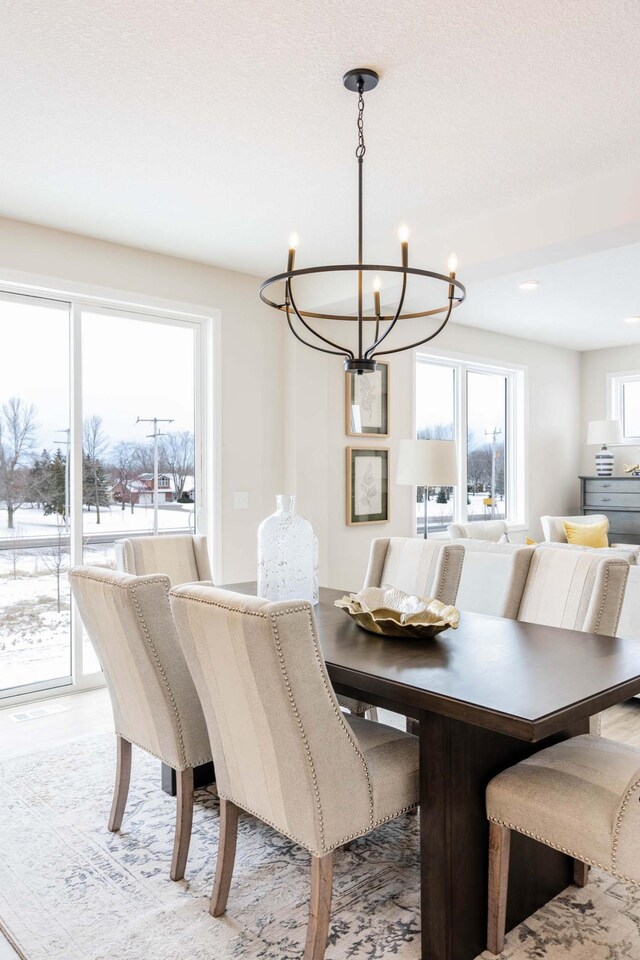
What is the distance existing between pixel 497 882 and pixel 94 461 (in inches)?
123

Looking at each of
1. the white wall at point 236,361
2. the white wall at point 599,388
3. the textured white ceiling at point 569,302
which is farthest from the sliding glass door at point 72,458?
the white wall at point 599,388

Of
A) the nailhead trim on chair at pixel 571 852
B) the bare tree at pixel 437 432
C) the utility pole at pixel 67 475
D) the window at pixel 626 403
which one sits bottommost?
the nailhead trim on chair at pixel 571 852

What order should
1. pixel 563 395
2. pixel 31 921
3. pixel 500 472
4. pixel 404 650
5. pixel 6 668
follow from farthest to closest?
pixel 563 395, pixel 500 472, pixel 6 668, pixel 404 650, pixel 31 921

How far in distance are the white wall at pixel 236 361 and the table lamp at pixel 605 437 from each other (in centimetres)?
357

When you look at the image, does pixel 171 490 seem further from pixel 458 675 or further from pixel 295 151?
pixel 458 675

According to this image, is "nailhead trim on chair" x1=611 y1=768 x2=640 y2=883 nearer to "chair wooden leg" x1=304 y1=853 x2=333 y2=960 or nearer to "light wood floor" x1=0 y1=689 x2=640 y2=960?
"chair wooden leg" x1=304 y1=853 x2=333 y2=960

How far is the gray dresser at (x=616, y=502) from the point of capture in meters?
6.67

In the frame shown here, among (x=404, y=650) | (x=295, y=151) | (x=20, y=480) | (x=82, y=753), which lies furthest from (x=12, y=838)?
(x=295, y=151)

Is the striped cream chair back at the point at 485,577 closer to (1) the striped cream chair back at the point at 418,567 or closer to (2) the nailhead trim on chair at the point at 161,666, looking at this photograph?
(1) the striped cream chair back at the point at 418,567

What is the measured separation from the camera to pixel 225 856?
1921 millimetres

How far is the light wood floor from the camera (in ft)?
10.6

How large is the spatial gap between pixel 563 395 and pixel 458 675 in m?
6.23

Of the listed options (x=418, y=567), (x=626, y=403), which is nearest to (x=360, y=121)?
(x=418, y=567)

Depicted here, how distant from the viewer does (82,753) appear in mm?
3127
